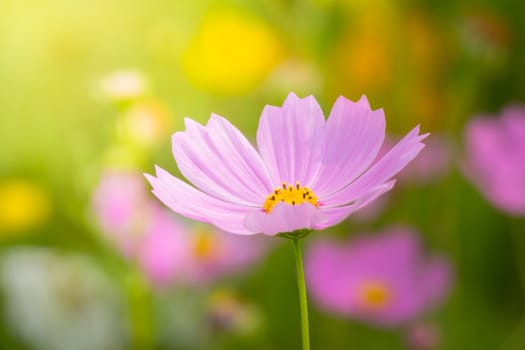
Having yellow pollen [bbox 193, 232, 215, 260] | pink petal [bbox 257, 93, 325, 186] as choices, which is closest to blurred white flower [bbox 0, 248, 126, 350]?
yellow pollen [bbox 193, 232, 215, 260]

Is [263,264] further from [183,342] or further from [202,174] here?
[202,174]

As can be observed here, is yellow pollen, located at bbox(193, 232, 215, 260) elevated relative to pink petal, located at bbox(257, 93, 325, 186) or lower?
elevated

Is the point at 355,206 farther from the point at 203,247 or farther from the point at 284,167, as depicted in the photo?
the point at 203,247

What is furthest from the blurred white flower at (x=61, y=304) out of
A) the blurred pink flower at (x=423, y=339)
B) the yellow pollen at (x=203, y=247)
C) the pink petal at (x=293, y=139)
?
the pink petal at (x=293, y=139)

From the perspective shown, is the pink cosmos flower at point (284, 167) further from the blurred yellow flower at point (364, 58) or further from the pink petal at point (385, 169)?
the blurred yellow flower at point (364, 58)

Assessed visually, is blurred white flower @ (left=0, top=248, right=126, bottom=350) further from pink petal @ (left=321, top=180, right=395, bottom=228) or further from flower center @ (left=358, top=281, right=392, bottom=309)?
pink petal @ (left=321, top=180, right=395, bottom=228)
